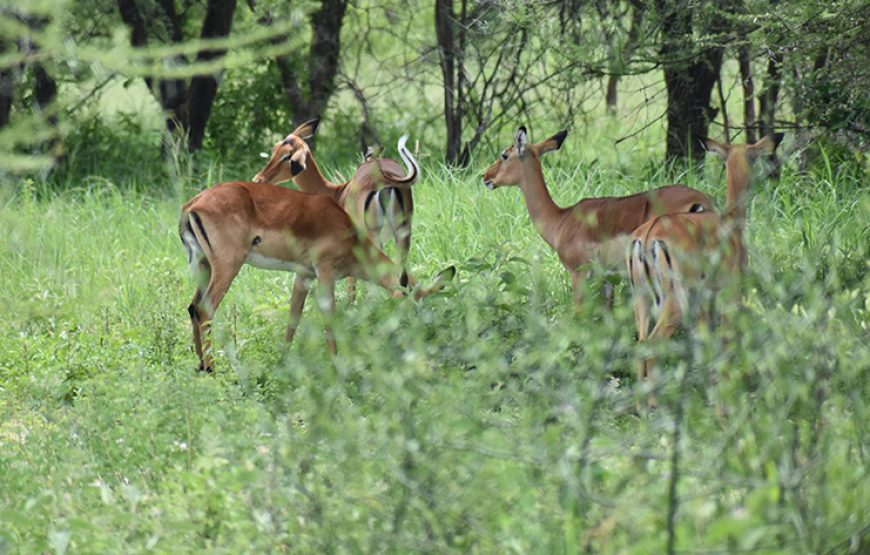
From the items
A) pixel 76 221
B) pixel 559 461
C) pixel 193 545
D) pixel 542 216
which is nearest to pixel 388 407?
pixel 559 461

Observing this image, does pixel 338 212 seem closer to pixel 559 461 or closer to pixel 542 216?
pixel 542 216

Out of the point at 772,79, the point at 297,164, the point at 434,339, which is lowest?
the point at 434,339

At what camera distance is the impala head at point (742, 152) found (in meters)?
6.00

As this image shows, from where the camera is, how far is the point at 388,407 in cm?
318

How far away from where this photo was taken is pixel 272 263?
659cm

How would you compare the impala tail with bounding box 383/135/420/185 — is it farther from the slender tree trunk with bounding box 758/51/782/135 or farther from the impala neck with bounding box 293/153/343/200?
the slender tree trunk with bounding box 758/51/782/135

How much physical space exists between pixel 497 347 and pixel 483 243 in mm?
3729

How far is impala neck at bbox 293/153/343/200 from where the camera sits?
781 cm

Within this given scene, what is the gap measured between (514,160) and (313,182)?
1293 mm

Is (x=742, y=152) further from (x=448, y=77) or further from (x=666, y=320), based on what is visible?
(x=448, y=77)

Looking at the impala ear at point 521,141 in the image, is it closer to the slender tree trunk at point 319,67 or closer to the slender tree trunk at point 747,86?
the slender tree trunk at point 747,86

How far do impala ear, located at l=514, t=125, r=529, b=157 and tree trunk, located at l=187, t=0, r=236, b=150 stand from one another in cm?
485

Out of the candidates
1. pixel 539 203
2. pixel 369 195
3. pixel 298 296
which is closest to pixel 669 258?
pixel 539 203

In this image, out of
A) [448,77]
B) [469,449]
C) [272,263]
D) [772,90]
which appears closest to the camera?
[469,449]
